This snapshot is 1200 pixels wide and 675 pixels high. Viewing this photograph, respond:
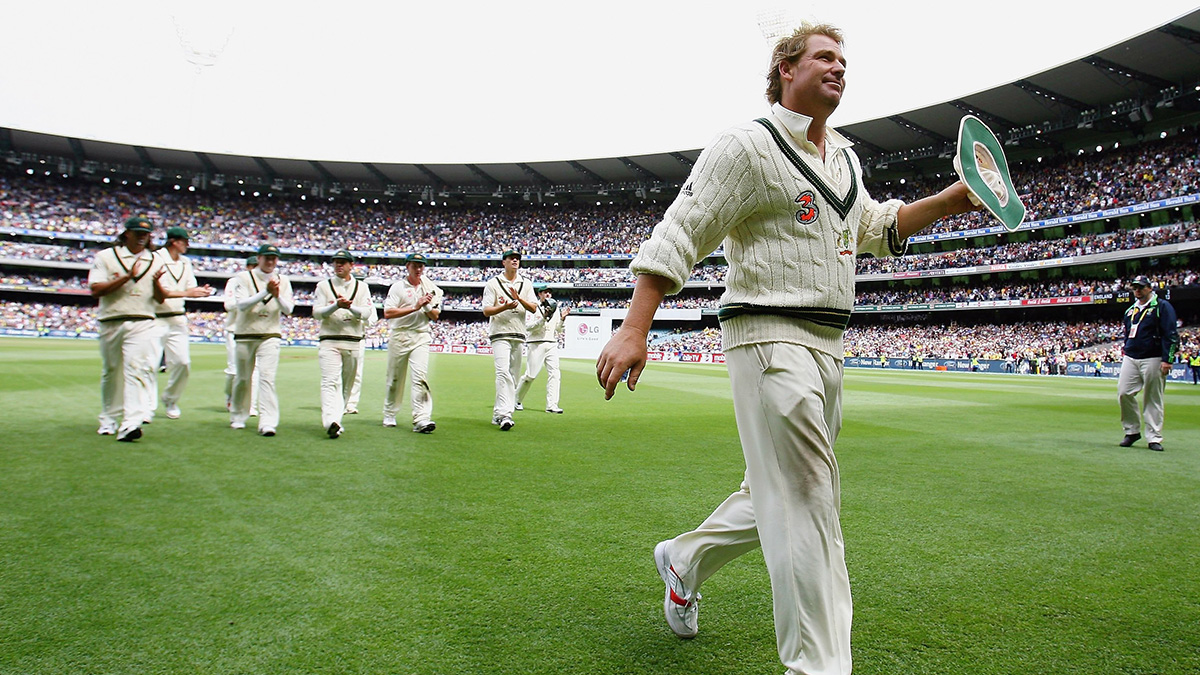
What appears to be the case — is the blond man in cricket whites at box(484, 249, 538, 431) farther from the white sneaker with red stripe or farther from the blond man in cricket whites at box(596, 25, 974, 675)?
the blond man in cricket whites at box(596, 25, 974, 675)

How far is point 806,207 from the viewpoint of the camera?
87.6 inches

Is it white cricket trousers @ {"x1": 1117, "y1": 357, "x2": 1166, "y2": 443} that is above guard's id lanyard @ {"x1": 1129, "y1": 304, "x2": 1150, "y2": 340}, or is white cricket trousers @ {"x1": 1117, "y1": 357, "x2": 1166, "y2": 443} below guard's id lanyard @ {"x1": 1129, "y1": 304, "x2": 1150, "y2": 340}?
below

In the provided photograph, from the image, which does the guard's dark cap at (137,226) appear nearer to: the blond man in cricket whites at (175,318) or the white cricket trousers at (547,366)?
the blond man in cricket whites at (175,318)

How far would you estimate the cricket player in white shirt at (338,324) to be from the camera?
7938 mm

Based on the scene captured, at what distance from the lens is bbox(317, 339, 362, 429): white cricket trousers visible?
25.8 feet

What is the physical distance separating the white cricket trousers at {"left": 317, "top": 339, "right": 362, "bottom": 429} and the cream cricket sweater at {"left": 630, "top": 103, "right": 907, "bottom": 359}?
6.60 metres

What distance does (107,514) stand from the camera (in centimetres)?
421

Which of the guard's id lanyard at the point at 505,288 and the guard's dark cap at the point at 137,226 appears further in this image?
the guard's id lanyard at the point at 505,288

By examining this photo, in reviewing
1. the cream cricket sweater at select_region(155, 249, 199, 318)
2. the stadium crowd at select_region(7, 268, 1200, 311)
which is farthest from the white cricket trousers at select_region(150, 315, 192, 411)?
the stadium crowd at select_region(7, 268, 1200, 311)

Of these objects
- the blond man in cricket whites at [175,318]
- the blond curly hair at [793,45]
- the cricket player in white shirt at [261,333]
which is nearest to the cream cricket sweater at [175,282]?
the blond man in cricket whites at [175,318]

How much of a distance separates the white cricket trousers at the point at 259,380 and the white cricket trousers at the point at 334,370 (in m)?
0.54

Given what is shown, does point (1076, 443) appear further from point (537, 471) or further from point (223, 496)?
point (223, 496)

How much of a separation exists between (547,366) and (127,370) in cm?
599

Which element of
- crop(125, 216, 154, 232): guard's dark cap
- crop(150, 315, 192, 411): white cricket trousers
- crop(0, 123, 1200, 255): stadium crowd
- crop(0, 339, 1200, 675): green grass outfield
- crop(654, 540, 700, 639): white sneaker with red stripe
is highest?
crop(0, 123, 1200, 255): stadium crowd
